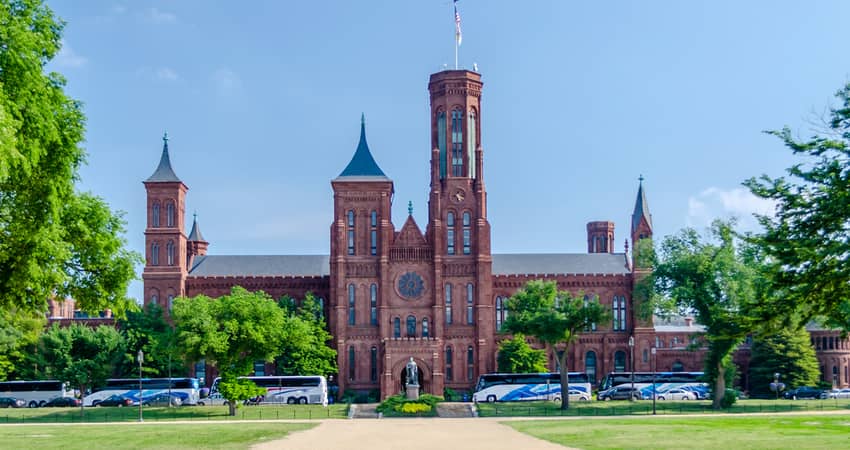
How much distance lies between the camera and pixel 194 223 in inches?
4446

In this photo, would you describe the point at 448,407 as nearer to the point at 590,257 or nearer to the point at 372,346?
the point at 372,346

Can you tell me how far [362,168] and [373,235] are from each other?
651 centimetres

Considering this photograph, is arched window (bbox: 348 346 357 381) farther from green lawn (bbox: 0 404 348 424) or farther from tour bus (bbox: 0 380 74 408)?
tour bus (bbox: 0 380 74 408)

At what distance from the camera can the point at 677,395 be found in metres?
85.7

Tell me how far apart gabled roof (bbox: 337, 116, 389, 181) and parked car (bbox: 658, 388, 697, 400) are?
31.1 m

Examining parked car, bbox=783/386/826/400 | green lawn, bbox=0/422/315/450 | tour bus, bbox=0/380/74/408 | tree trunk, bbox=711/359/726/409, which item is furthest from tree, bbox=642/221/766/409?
tour bus, bbox=0/380/74/408

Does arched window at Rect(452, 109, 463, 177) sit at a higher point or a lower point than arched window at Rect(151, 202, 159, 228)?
higher

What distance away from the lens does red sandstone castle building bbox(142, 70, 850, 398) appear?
3615 inches

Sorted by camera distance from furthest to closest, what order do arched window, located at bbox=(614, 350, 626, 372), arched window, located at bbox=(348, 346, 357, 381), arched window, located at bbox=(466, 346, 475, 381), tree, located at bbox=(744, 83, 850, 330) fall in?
arched window, located at bbox=(614, 350, 626, 372) → arched window, located at bbox=(466, 346, 475, 381) → arched window, located at bbox=(348, 346, 357, 381) → tree, located at bbox=(744, 83, 850, 330)

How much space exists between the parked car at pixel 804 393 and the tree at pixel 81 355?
59.0 m

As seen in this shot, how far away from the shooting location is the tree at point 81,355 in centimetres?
8425

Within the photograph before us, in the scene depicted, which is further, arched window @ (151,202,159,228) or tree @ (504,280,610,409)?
arched window @ (151,202,159,228)

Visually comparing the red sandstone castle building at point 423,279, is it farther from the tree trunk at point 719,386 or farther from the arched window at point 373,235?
the tree trunk at point 719,386

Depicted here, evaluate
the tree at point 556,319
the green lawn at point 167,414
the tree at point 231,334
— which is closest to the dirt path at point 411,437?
the green lawn at point 167,414
